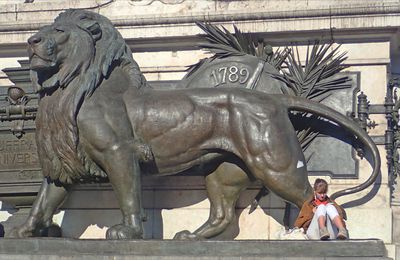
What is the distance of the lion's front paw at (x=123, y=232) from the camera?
26.5 feet

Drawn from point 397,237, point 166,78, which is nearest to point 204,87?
point 166,78

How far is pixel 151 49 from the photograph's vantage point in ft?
31.9

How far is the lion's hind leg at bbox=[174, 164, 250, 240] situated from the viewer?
346 inches

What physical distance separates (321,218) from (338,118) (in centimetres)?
111

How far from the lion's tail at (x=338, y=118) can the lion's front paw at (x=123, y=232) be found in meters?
1.66

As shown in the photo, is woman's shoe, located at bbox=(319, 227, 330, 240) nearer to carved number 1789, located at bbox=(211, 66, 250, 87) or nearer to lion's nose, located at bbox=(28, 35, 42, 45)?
carved number 1789, located at bbox=(211, 66, 250, 87)

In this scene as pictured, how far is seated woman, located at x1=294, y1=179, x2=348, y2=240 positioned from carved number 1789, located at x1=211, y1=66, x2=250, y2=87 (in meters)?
1.50

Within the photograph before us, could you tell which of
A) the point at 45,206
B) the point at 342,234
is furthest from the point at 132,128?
the point at 342,234

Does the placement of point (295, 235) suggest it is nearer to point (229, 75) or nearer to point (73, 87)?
point (229, 75)

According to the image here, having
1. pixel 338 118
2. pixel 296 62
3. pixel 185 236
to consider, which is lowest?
pixel 185 236

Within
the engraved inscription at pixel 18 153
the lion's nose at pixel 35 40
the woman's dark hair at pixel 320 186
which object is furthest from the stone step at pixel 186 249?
the lion's nose at pixel 35 40

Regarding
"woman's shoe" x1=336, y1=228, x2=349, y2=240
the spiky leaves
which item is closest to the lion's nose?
the spiky leaves

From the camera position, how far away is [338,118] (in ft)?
28.5

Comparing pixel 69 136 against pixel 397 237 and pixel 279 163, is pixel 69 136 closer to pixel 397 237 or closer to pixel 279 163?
pixel 279 163
